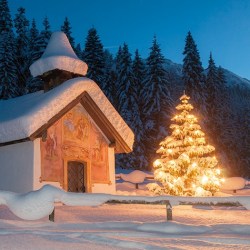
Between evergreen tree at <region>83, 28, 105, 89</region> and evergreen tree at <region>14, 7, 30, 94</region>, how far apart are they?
7167mm

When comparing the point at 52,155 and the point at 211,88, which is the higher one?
the point at 211,88

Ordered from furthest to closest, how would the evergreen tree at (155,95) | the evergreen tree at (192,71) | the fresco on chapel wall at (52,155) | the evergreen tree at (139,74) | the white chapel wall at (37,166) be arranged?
1. the evergreen tree at (192,71)
2. the evergreen tree at (139,74)
3. the evergreen tree at (155,95)
4. the fresco on chapel wall at (52,155)
5. the white chapel wall at (37,166)

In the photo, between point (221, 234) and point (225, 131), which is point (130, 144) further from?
point (225, 131)

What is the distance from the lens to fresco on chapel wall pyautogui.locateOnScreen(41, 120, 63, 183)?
663 inches

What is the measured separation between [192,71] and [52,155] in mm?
35179

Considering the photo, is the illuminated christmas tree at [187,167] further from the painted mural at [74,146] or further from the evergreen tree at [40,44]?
the evergreen tree at [40,44]

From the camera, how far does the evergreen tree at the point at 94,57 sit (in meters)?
47.4

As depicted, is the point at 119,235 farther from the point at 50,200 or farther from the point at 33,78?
the point at 33,78

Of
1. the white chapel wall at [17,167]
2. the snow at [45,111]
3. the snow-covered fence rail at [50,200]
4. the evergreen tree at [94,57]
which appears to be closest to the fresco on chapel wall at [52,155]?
the white chapel wall at [17,167]

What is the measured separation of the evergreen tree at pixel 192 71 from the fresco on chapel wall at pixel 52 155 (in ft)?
110

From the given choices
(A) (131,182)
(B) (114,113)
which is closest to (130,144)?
(B) (114,113)

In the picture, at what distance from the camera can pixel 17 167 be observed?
55.0ft

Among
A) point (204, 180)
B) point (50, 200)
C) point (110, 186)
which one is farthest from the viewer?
point (110, 186)

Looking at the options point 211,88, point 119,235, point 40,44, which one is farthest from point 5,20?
point 119,235
